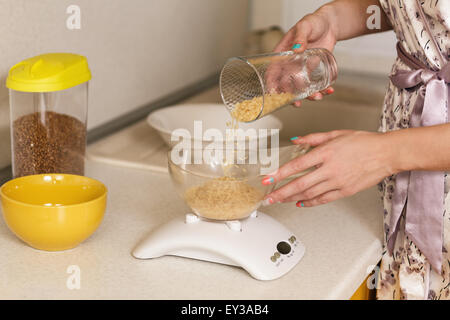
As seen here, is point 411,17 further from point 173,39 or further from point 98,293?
point 173,39

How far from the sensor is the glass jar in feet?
3.10

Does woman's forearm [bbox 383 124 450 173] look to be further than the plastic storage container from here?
No

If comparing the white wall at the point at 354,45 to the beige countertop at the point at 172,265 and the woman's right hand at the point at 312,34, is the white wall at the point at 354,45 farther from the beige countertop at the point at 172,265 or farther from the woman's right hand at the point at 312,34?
the beige countertop at the point at 172,265

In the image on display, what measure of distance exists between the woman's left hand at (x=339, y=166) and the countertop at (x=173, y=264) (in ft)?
0.38

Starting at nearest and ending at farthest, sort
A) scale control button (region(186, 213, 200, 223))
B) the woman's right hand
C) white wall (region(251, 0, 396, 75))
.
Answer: scale control button (region(186, 213, 200, 223)) < the woman's right hand < white wall (region(251, 0, 396, 75))

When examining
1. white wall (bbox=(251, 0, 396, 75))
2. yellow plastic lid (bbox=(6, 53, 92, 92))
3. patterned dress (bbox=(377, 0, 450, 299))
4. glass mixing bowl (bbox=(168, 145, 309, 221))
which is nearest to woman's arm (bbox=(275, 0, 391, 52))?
patterned dress (bbox=(377, 0, 450, 299))

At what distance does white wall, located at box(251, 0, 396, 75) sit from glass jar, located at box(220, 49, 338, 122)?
0.99 metres

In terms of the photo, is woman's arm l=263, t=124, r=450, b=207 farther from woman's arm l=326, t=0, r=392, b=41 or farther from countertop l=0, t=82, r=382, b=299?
woman's arm l=326, t=0, r=392, b=41

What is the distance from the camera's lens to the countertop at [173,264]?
854 millimetres

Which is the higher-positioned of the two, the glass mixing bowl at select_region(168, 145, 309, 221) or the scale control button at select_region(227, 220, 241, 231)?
the glass mixing bowl at select_region(168, 145, 309, 221)

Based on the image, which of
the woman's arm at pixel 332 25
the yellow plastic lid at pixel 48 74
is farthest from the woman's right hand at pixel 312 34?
the yellow plastic lid at pixel 48 74

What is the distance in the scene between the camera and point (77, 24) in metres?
1.34
